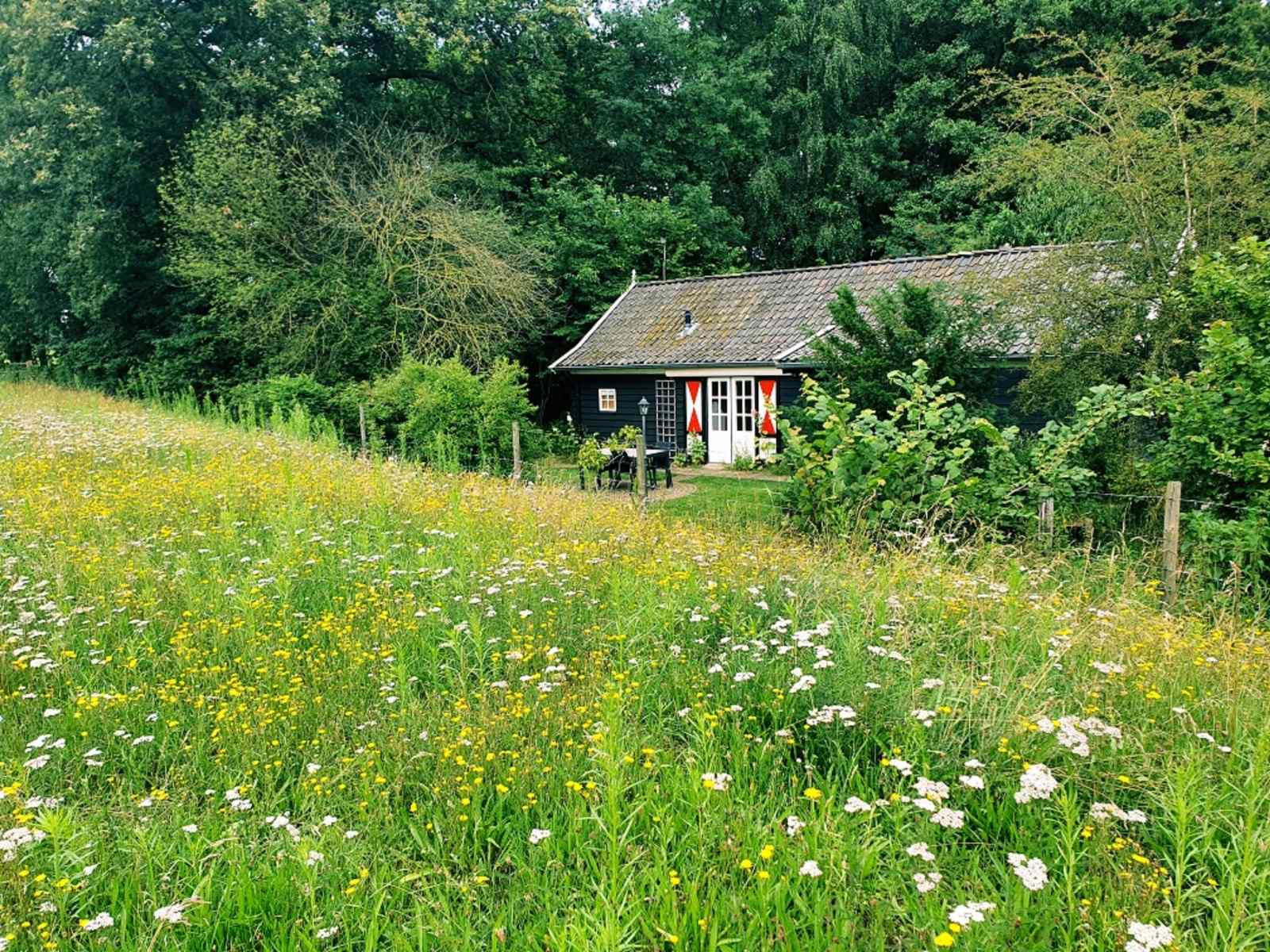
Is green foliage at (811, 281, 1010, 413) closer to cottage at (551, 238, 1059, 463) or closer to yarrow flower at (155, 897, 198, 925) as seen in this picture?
cottage at (551, 238, 1059, 463)

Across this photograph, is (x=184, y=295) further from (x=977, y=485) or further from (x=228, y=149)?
(x=977, y=485)

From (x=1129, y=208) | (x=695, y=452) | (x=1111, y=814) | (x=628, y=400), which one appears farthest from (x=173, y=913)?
(x=628, y=400)

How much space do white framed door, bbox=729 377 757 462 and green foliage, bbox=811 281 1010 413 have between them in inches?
386

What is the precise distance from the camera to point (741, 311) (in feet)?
70.1

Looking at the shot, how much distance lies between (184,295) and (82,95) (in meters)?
5.17

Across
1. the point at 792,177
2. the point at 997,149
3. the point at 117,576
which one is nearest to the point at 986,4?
the point at 792,177

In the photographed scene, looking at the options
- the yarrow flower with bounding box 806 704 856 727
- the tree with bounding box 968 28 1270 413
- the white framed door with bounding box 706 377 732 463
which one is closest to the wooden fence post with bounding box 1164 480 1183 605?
the tree with bounding box 968 28 1270 413

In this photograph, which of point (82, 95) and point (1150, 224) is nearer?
point (1150, 224)

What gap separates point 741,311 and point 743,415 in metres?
3.04

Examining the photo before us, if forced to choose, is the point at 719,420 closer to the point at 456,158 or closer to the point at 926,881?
the point at 456,158

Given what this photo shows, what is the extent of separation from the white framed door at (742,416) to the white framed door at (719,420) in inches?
5.0

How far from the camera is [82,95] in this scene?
19.7 meters

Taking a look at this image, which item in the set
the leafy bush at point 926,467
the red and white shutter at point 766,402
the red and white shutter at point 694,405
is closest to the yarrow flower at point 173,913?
the leafy bush at point 926,467

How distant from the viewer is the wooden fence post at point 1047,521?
7164mm
